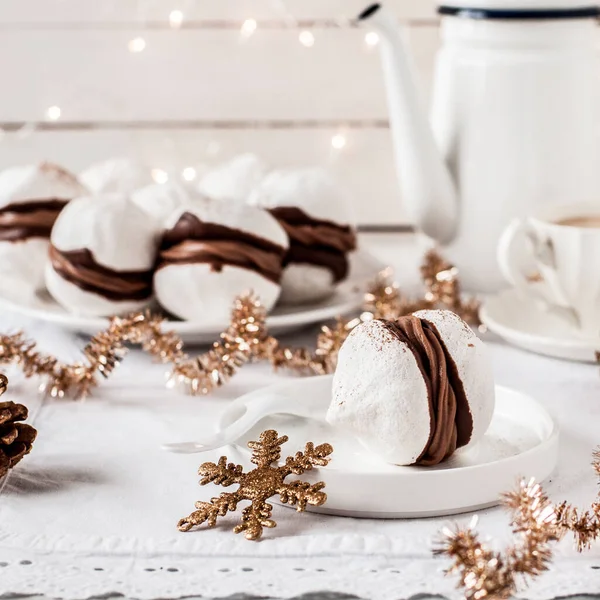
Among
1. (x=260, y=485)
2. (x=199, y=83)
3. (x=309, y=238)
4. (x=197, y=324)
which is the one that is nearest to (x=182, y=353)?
(x=197, y=324)

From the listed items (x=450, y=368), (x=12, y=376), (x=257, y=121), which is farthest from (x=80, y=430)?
(x=257, y=121)

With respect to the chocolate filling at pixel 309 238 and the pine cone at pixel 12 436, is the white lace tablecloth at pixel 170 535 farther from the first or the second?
the chocolate filling at pixel 309 238

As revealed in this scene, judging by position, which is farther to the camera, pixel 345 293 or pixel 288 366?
pixel 345 293

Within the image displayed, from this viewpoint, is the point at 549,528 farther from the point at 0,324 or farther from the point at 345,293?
the point at 0,324

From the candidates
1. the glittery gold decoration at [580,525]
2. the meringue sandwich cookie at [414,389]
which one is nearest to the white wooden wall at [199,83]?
the meringue sandwich cookie at [414,389]

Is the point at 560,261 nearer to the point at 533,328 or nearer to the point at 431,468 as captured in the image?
the point at 533,328

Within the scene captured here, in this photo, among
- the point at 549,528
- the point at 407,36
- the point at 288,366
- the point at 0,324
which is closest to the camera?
the point at 549,528

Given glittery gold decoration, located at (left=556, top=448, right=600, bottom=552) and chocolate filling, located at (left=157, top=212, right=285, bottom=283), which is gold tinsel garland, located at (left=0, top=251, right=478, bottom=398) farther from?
glittery gold decoration, located at (left=556, top=448, right=600, bottom=552)
